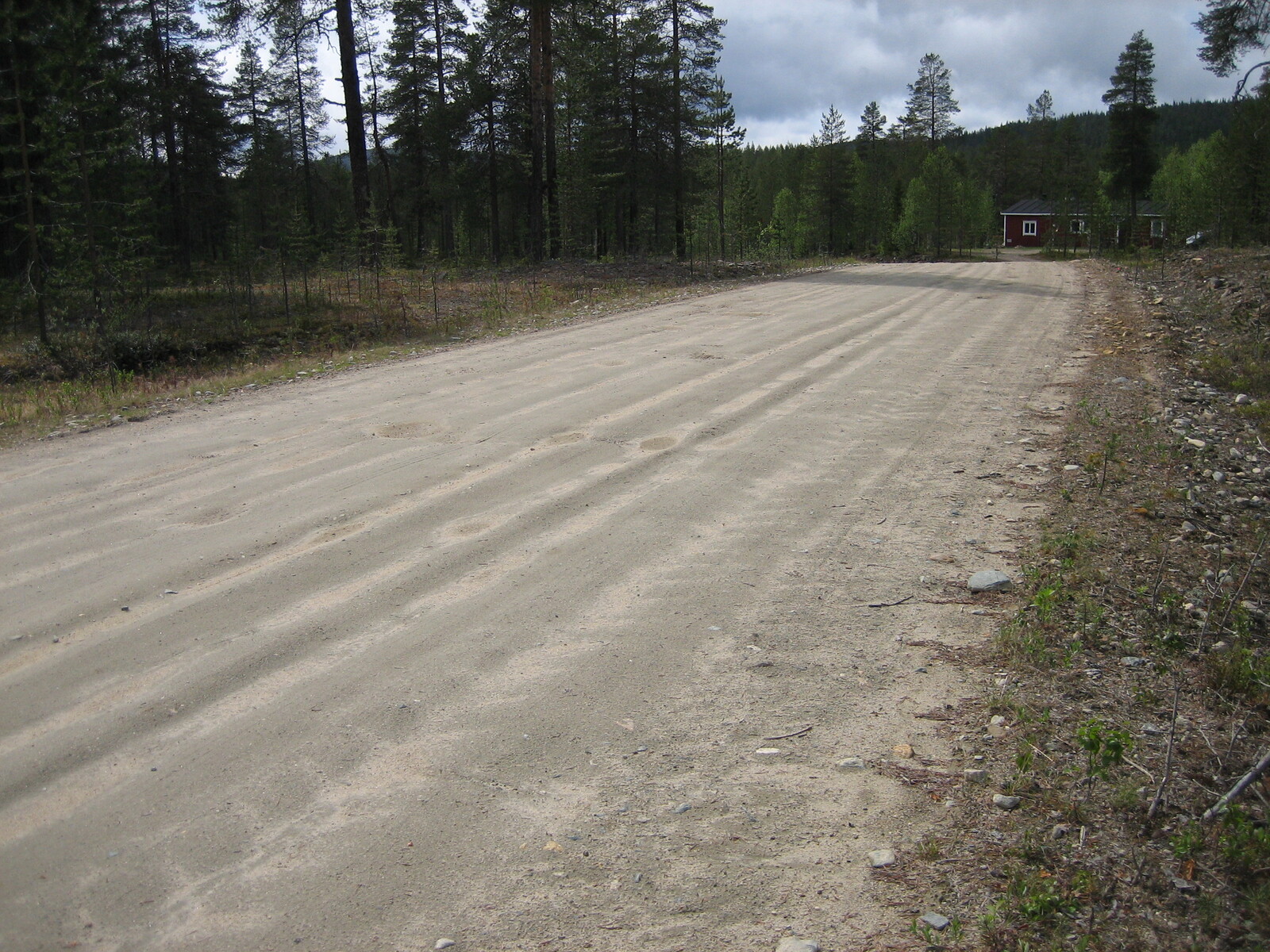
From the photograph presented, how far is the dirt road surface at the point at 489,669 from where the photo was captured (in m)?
2.95

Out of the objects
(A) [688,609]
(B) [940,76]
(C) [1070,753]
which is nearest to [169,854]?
(A) [688,609]

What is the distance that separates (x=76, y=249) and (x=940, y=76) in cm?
7878

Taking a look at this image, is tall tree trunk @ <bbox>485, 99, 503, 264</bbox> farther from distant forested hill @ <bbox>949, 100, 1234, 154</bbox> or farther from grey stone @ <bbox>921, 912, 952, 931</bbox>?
→ distant forested hill @ <bbox>949, 100, 1234, 154</bbox>

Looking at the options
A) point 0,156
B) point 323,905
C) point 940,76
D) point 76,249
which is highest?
point 940,76

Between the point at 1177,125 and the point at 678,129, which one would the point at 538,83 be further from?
the point at 1177,125

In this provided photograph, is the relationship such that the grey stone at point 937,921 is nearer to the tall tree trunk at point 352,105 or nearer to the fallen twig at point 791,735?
A: the fallen twig at point 791,735

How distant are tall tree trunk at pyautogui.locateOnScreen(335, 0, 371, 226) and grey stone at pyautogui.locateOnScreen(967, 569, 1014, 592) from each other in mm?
21247

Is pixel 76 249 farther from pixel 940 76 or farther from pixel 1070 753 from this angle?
pixel 940 76

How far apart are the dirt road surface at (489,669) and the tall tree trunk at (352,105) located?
55.2 ft

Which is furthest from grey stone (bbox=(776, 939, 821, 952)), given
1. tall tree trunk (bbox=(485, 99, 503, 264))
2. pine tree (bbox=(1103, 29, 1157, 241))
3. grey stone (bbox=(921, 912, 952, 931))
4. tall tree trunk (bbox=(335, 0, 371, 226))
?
pine tree (bbox=(1103, 29, 1157, 241))

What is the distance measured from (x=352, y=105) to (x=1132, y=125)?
192 ft

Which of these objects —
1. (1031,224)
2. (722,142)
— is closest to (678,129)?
(722,142)

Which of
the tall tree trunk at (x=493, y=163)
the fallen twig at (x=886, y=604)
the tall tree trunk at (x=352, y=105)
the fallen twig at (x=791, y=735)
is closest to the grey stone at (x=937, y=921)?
the fallen twig at (x=791, y=735)

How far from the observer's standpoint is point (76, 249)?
17078mm
